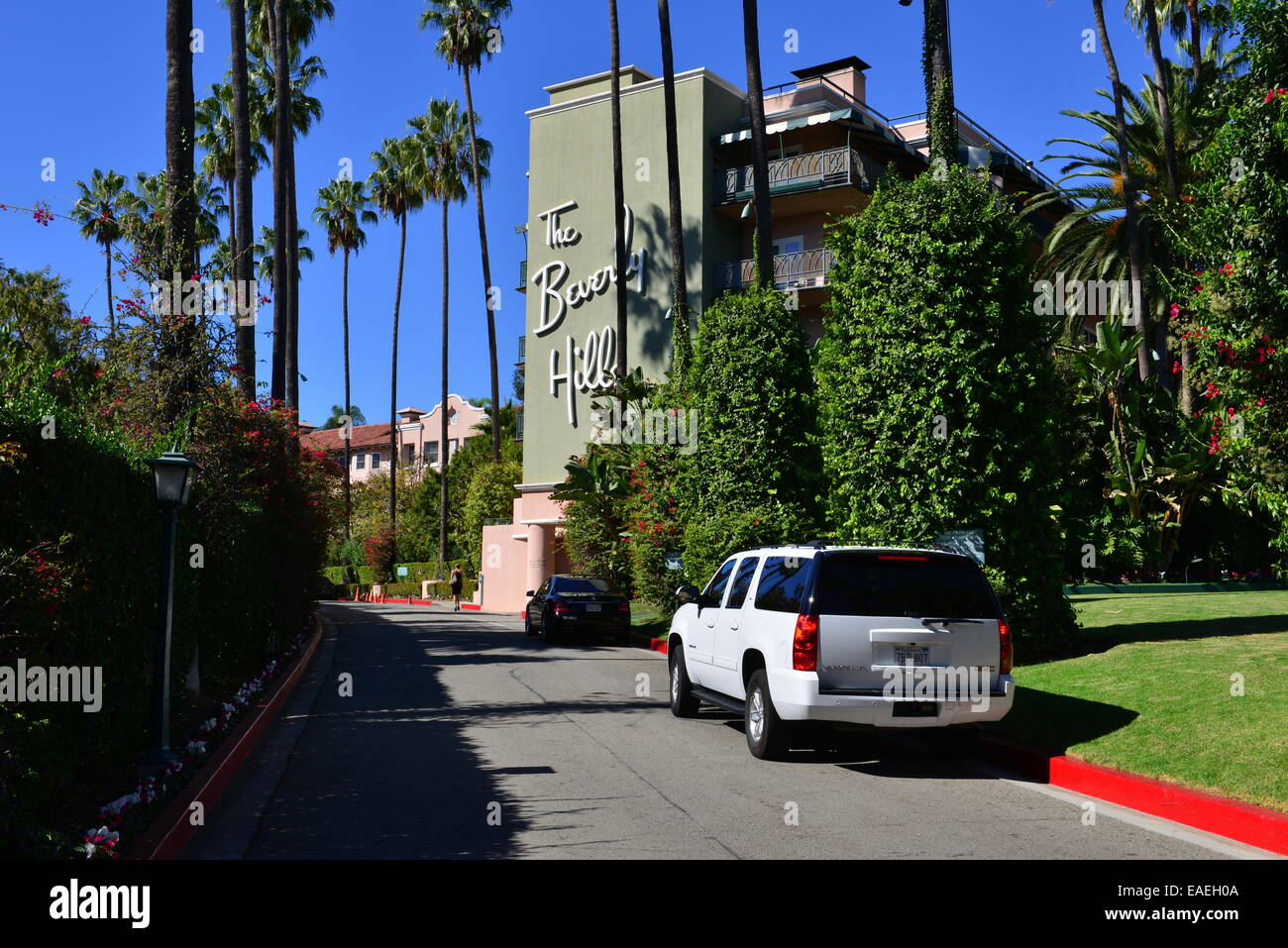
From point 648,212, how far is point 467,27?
50.2 feet

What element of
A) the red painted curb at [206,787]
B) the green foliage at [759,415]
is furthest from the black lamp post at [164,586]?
the green foliage at [759,415]

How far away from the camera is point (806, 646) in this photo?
970cm

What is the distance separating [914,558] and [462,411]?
85515 millimetres

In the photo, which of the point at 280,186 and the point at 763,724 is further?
the point at 280,186

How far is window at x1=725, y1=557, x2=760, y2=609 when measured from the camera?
1163 cm

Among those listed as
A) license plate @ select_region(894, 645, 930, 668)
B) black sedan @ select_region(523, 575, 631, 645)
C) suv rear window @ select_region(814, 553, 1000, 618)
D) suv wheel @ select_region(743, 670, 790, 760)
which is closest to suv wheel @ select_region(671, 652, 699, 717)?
suv wheel @ select_region(743, 670, 790, 760)

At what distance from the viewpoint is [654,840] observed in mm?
7172

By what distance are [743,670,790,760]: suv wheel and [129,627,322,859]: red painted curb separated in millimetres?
4686

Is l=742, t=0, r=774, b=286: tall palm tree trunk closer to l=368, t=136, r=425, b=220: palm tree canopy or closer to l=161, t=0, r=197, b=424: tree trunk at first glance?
l=161, t=0, r=197, b=424: tree trunk

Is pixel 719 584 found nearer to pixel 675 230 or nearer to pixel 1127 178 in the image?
pixel 675 230

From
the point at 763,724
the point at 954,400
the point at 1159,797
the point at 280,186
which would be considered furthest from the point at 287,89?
the point at 1159,797

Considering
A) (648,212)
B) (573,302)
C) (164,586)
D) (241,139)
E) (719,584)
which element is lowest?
(719,584)
